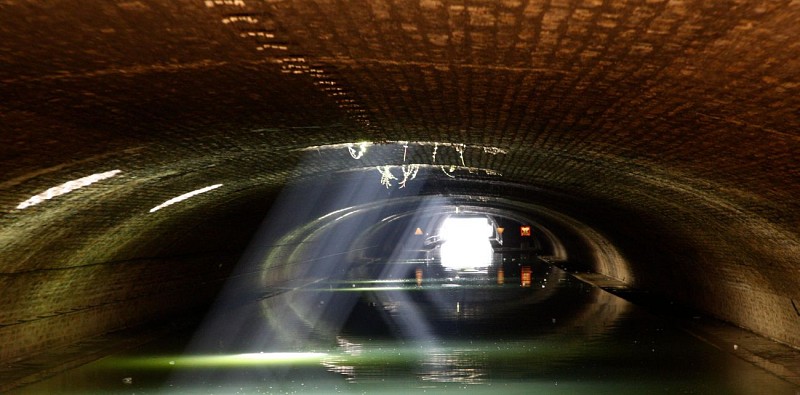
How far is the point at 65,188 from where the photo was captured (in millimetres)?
11805

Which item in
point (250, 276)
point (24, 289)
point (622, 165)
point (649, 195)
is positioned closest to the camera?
point (622, 165)

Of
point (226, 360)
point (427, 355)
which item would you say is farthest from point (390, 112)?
point (226, 360)

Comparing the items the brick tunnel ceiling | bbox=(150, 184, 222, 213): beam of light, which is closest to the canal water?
the brick tunnel ceiling

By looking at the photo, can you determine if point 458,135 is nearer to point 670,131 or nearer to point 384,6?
point 670,131

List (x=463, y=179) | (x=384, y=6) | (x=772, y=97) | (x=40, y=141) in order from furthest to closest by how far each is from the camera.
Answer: (x=463, y=179) < (x=40, y=141) < (x=772, y=97) < (x=384, y=6)

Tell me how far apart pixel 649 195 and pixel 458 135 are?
453cm

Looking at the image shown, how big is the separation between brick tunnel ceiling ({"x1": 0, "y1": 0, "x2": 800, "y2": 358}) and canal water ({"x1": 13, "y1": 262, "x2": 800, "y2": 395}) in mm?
1669

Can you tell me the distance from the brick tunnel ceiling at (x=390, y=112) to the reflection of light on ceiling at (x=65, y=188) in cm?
7

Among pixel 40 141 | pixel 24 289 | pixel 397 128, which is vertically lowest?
pixel 24 289

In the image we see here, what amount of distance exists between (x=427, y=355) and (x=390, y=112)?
5.26 m

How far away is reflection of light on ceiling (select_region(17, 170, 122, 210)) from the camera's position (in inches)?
452

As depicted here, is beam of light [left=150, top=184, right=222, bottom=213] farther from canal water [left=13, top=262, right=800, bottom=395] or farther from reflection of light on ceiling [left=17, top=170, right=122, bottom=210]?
reflection of light on ceiling [left=17, top=170, right=122, bottom=210]

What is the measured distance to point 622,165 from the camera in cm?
1335

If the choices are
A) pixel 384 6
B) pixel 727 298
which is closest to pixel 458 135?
pixel 384 6
